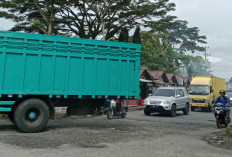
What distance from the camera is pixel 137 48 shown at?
34.8 ft

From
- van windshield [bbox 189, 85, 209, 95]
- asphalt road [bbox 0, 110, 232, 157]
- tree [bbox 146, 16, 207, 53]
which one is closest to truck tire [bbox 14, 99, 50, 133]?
asphalt road [bbox 0, 110, 232, 157]

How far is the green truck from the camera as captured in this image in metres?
8.70

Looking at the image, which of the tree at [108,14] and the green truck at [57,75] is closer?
the green truck at [57,75]

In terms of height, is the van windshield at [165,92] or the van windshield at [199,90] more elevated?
the van windshield at [199,90]

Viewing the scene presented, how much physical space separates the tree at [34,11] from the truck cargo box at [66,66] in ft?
39.9

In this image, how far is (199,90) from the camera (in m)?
23.0

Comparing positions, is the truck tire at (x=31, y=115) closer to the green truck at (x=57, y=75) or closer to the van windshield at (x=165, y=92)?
the green truck at (x=57, y=75)

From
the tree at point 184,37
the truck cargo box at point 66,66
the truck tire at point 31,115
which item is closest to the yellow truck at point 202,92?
the truck cargo box at point 66,66

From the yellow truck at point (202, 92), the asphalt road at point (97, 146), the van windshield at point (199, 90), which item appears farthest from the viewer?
the van windshield at point (199, 90)

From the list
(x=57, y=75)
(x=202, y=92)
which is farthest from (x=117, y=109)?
(x=202, y=92)

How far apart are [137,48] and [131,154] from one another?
545 cm

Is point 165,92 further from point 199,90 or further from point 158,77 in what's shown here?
point 158,77

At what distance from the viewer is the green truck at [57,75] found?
870cm

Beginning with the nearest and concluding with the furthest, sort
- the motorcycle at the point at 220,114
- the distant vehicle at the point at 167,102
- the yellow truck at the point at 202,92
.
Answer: the motorcycle at the point at 220,114 < the distant vehicle at the point at 167,102 < the yellow truck at the point at 202,92
